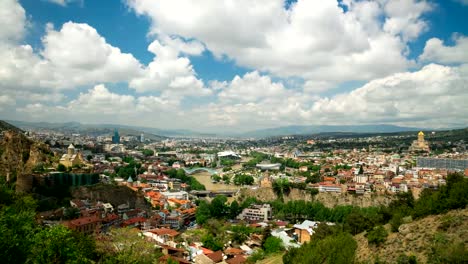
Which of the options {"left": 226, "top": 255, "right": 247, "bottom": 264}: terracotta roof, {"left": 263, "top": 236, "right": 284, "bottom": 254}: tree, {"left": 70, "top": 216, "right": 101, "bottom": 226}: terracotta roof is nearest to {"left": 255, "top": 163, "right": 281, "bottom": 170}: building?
{"left": 263, "top": 236, "right": 284, "bottom": 254}: tree

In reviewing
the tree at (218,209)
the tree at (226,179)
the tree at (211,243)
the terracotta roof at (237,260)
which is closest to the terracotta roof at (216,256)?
the terracotta roof at (237,260)

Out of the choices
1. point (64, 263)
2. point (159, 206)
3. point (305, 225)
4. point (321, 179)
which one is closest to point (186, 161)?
point (321, 179)

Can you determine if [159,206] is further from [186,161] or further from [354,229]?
[186,161]

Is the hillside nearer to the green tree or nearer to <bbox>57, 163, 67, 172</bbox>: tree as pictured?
the green tree

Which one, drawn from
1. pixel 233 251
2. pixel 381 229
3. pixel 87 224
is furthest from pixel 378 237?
pixel 87 224

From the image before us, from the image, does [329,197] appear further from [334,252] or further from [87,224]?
[334,252]
